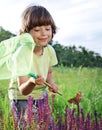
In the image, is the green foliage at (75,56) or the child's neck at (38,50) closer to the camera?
the child's neck at (38,50)

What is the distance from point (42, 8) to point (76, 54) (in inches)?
338

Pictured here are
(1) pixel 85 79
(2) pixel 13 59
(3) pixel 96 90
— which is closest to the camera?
(2) pixel 13 59

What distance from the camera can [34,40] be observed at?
4.05m

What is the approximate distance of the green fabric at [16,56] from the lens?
3644mm

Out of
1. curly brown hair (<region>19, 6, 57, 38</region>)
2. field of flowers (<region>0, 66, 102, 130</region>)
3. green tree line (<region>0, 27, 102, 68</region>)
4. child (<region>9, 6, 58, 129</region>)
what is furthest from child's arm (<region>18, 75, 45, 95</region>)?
green tree line (<region>0, 27, 102, 68</region>)

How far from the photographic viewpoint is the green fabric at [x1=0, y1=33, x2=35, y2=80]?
3644 millimetres

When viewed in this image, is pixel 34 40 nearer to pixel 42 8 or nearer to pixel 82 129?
pixel 42 8

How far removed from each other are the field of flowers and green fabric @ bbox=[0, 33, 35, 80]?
0.29m

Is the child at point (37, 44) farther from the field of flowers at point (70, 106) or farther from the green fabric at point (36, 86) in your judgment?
the field of flowers at point (70, 106)

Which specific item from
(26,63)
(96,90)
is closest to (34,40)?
(26,63)

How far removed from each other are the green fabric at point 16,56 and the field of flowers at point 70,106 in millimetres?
288

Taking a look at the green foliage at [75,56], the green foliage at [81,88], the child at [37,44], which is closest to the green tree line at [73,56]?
the green foliage at [75,56]

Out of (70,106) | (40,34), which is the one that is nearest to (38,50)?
(40,34)

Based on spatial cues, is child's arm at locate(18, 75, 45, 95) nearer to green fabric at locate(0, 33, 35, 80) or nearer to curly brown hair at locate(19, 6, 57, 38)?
green fabric at locate(0, 33, 35, 80)
